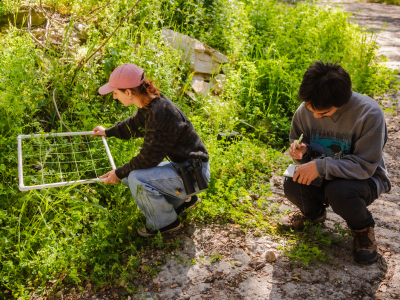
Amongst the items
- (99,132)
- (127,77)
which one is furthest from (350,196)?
(99,132)

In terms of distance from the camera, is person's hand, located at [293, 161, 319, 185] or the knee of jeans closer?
person's hand, located at [293, 161, 319, 185]

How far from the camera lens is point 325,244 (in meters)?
2.66

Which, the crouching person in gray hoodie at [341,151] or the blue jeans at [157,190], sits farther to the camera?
the blue jeans at [157,190]

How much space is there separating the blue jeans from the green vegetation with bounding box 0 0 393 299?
0.59 feet

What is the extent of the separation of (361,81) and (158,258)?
448cm

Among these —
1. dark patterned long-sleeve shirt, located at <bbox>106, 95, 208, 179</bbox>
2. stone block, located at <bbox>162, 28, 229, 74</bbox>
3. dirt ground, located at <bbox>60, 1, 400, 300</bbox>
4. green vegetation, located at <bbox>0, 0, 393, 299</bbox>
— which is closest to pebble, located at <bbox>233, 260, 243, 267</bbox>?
dirt ground, located at <bbox>60, 1, 400, 300</bbox>

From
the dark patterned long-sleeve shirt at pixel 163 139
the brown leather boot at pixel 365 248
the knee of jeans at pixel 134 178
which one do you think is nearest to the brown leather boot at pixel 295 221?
the brown leather boot at pixel 365 248

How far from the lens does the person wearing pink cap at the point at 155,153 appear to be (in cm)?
245

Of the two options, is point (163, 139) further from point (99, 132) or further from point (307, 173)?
point (307, 173)

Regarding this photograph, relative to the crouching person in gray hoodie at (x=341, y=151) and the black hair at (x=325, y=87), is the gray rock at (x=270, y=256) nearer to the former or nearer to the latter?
the crouching person in gray hoodie at (x=341, y=151)

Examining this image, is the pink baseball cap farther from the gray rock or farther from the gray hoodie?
the gray rock

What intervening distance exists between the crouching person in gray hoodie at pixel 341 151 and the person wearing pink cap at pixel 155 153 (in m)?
0.81

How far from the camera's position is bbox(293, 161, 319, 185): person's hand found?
2383 millimetres

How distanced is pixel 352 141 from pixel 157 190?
1442 mm
